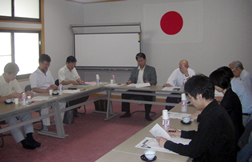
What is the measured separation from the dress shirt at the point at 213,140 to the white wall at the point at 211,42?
458 cm

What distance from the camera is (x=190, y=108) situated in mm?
3207

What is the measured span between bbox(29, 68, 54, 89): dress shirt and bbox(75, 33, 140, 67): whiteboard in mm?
2280

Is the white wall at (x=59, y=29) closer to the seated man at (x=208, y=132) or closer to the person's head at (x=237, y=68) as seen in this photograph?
the person's head at (x=237, y=68)

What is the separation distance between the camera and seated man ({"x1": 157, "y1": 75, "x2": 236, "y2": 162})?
1.74 meters

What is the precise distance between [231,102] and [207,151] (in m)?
0.72

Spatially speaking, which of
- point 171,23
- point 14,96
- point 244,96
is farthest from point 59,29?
point 244,96

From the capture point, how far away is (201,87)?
183cm

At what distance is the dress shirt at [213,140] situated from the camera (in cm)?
174

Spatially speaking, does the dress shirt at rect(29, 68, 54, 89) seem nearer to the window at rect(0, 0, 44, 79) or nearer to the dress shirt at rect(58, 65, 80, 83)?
the dress shirt at rect(58, 65, 80, 83)

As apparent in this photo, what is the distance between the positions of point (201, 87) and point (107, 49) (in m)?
5.16

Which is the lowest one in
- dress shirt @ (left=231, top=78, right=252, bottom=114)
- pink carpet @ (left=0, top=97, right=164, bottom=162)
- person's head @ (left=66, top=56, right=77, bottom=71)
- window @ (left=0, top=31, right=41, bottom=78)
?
pink carpet @ (left=0, top=97, right=164, bottom=162)

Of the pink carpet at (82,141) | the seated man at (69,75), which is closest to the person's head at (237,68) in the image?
the pink carpet at (82,141)

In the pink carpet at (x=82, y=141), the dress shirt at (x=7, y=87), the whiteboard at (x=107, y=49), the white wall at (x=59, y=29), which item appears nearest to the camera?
the pink carpet at (x=82, y=141)

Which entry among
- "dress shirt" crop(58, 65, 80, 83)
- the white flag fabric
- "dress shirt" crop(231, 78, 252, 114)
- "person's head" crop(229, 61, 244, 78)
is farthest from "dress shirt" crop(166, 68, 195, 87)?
"dress shirt" crop(58, 65, 80, 83)
